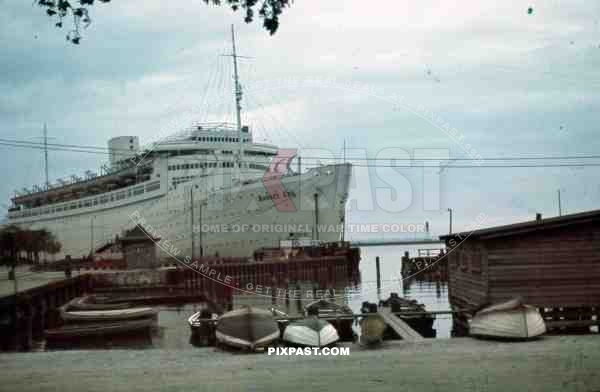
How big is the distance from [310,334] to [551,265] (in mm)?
6386

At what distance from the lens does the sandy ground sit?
26.0 feet

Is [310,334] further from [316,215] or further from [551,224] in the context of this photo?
[316,215]

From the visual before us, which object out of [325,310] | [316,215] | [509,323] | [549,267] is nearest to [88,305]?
[325,310]

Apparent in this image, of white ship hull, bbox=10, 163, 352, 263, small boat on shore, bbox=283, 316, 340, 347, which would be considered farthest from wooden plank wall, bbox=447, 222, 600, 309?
white ship hull, bbox=10, 163, 352, 263

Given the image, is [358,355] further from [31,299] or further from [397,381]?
[31,299]

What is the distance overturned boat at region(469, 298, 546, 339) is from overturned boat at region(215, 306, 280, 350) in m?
4.12

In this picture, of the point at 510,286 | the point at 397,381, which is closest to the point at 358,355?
the point at 397,381

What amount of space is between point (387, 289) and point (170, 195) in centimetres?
1554

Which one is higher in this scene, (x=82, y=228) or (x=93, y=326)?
(x=82, y=228)

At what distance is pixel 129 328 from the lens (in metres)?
19.1

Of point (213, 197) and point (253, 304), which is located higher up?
point (213, 197)

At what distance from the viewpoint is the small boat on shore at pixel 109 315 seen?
64.3 ft

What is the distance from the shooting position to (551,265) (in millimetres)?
15164

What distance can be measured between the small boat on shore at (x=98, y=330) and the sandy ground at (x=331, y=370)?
6.97m
